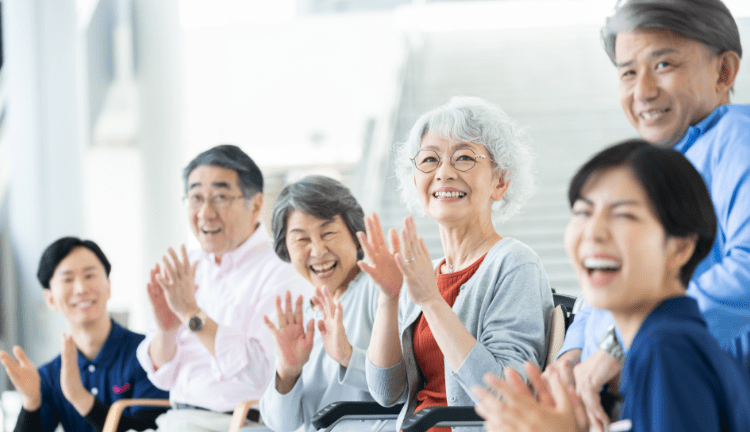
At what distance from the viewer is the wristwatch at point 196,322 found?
2.12 m

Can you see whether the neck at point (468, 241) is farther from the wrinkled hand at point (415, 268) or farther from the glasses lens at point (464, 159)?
the wrinkled hand at point (415, 268)

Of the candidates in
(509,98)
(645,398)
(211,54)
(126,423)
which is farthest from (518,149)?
(211,54)

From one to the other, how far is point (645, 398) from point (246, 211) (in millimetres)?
1798

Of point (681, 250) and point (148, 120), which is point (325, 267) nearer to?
point (681, 250)

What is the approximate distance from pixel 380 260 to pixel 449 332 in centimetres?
24

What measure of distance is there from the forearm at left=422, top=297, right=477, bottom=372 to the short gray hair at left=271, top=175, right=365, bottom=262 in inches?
27.6

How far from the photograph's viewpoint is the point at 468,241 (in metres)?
1.73

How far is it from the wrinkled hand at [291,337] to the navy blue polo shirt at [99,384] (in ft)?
2.98

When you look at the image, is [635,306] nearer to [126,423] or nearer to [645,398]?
[645,398]

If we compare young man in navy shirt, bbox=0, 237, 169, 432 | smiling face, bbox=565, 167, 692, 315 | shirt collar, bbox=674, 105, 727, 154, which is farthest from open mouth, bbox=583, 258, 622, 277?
young man in navy shirt, bbox=0, 237, 169, 432

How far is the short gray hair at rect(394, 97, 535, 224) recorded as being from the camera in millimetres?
1682

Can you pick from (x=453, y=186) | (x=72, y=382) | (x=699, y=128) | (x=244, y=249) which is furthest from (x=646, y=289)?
(x=72, y=382)

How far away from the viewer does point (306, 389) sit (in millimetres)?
1972

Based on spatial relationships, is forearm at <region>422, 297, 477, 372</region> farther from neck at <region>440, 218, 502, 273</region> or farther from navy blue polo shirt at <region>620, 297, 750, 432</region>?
navy blue polo shirt at <region>620, 297, 750, 432</region>
